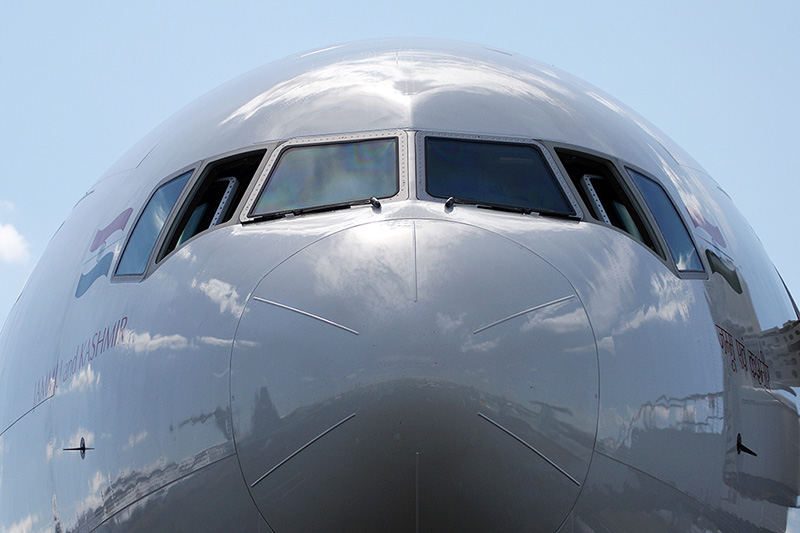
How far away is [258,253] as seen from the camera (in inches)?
197

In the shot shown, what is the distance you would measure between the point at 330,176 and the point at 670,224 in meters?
2.12

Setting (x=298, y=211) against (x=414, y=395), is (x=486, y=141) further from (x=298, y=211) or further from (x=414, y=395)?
(x=414, y=395)

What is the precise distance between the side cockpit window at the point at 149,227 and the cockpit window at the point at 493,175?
5.45 ft

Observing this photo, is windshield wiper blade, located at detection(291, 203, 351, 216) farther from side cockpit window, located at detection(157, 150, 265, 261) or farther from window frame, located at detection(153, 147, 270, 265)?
side cockpit window, located at detection(157, 150, 265, 261)

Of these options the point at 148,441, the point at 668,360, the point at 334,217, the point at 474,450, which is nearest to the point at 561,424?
the point at 474,450

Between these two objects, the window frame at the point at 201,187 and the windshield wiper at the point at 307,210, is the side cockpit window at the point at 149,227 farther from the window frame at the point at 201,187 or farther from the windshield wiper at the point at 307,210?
the windshield wiper at the point at 307,210

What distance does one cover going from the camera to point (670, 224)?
19.9ft

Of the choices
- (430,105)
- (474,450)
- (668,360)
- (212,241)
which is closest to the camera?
(474,450)

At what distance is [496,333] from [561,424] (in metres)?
0.50

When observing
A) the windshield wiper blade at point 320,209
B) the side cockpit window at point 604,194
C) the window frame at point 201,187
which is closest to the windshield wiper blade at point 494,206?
the side cockpit window at point 604,194

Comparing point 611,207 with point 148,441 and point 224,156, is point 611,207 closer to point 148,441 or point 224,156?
point 224,156

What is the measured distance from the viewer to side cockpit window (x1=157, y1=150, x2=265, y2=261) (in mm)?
5754

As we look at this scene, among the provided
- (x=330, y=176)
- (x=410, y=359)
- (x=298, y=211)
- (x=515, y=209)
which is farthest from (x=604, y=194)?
(x=410, y=359)

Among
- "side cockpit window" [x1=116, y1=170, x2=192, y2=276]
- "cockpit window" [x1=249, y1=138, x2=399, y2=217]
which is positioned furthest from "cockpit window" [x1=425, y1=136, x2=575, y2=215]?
"side cockpit window" [x1=116, y1=170, x2=192, y2=276]
